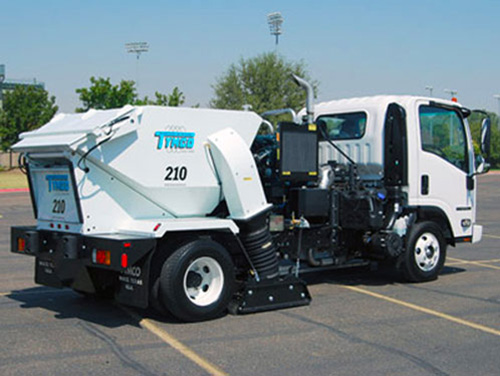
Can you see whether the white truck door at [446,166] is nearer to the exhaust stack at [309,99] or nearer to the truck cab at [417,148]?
the truck cab at [417,148]

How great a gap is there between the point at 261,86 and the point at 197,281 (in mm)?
46723

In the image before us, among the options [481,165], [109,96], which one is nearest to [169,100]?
[109,96]

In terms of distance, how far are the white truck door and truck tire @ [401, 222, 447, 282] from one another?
39cm

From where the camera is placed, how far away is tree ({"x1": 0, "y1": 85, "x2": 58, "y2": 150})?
197 ft

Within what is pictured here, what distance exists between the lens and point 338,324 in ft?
Answer: 23.9

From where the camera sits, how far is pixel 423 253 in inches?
388

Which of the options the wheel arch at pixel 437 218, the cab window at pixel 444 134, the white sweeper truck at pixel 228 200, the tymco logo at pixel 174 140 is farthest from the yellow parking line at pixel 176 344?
the cab window at pixel 444 134

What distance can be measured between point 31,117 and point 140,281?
57.8m

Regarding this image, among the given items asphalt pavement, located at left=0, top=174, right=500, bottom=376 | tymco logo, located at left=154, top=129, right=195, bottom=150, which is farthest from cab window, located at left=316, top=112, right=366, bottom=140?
tymco logo, located at left=154, top=129, right=195, bottom=150

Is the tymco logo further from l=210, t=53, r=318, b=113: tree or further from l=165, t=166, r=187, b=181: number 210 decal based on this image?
l=210, t=53, r=318, b=113: tree

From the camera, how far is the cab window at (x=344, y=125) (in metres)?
9.95

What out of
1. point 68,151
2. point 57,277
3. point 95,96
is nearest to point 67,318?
point 57,277

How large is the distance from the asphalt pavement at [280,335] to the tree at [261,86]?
43.2 metres

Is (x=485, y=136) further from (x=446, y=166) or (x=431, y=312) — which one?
(x=431, y=312)
